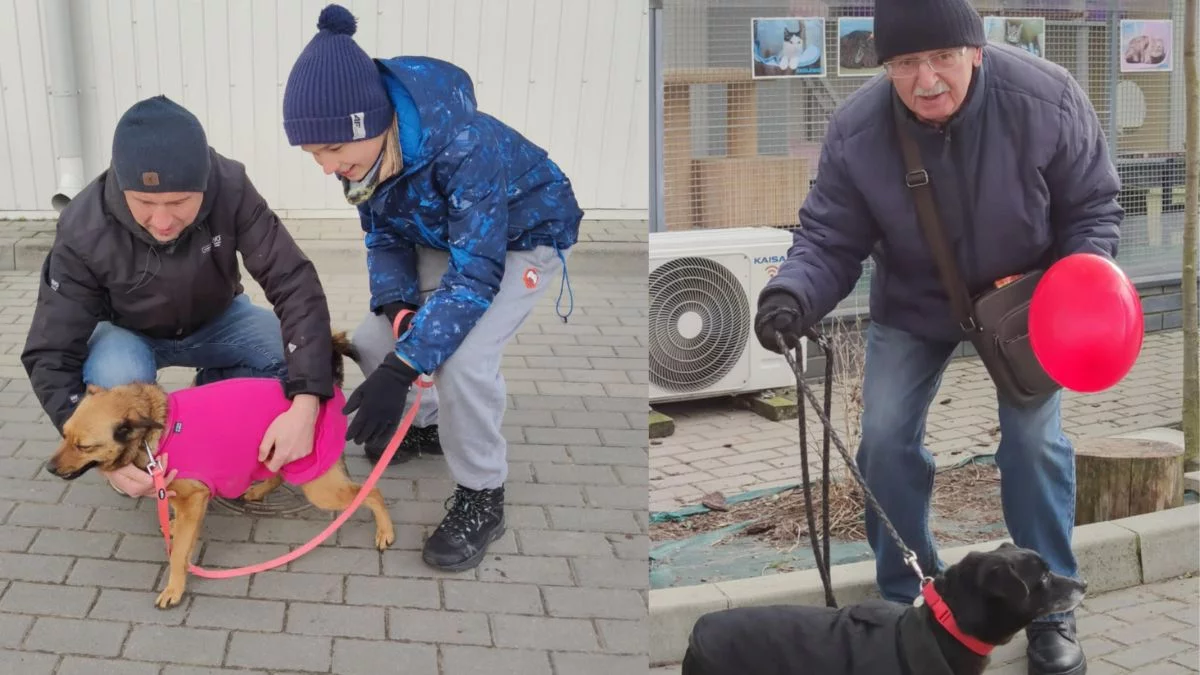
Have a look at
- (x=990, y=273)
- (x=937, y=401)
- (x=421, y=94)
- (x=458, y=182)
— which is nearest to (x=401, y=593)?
(x=458, y=182)

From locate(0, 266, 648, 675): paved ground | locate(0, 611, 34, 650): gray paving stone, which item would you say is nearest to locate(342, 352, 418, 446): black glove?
locate(0, 266, 648, 675): paved ground

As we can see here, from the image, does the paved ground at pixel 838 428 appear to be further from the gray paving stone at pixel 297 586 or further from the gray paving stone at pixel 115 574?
the gray paving stone at pixel 115 574

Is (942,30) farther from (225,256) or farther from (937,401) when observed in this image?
(937,401)

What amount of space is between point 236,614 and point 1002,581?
186 cm

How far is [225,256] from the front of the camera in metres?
3.37

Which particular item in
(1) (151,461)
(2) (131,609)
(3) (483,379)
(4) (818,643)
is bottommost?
(2) (131,609)

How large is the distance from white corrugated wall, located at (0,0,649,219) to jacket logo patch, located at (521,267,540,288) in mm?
1909

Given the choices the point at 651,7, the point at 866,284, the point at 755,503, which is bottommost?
the point at 755,503

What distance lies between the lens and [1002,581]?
7.62 ft

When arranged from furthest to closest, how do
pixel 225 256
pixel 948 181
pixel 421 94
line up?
pixel 225 256, pixel 421 94, pixel 948 181

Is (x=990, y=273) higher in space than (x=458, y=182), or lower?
lower

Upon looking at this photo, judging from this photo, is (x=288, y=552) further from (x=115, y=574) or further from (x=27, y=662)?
(x=27, y=662)

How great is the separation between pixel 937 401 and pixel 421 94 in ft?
10.3

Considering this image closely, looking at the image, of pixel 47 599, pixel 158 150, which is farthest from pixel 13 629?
pixel 158 150
